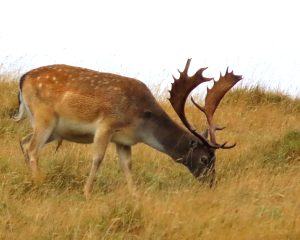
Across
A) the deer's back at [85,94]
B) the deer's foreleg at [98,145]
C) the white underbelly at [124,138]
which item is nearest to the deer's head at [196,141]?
the deer's back at [85,94]

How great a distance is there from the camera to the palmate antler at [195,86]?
830cm

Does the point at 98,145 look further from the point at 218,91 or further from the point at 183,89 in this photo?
the point at 218,91

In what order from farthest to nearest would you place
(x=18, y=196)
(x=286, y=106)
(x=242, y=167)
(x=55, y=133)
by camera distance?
(x=286, y=106), (x=242, y=167), (x=55, y=133), (x=18, y=196)

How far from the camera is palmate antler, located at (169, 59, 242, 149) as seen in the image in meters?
8.30

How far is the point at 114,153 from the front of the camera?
9.54m

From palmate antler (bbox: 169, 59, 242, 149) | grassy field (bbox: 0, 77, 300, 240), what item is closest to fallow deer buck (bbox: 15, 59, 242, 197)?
palmate antler (bbox: 169, 59, 242, 149)

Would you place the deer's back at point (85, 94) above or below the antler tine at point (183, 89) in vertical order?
below

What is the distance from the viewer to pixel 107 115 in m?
7.93

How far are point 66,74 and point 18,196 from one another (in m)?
1.74

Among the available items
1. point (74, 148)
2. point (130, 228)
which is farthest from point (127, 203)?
point (74, 148)

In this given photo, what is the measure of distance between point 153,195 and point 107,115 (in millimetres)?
1090

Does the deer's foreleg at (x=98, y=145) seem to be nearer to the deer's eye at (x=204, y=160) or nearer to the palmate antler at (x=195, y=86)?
the palmate antler at (x=195, y=86)

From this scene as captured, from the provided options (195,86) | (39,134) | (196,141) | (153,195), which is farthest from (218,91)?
(39,134)

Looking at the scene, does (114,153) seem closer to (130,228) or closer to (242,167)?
(242,167)
